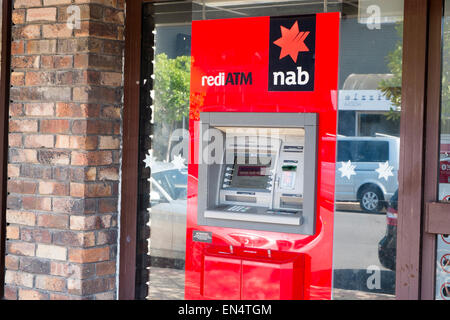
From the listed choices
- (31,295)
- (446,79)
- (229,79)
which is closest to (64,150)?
(31,295)

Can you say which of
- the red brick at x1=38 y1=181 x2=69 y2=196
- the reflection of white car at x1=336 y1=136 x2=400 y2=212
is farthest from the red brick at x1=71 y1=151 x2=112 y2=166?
the reflection of white car at x1=336 y1=136 x2=400 y2=212

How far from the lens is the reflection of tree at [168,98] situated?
3547 mm

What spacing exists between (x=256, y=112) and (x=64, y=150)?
1.15 metres

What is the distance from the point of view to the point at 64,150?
357 cm

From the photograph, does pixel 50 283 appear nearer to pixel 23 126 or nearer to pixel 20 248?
pixel 20 248

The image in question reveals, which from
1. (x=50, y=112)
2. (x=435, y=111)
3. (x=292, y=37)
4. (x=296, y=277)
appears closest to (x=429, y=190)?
(x=435, y=111)

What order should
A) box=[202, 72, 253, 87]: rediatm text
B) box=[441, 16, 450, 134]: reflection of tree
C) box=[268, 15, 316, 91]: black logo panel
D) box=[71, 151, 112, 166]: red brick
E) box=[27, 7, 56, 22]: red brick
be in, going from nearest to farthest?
box=[441, 16, 450, 134]: reflection of tree < box=[268, 15, 316, 91]: black logo panel < box=[202, 72, 253, 87]: rediatm text < box=[71, 151, 112, 166]: red brick < box=[27, 7, 56, 22]: red brick

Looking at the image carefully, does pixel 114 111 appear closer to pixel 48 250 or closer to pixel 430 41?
pixel 48 250

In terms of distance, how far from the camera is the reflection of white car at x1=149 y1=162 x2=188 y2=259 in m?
3.54

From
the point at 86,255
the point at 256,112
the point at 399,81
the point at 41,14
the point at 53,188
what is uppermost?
the point at 41,14

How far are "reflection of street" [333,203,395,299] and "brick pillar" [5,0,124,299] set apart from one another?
4.50 ft

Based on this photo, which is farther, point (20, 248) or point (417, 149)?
point (20, 248)

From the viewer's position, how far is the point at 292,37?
10.8ft

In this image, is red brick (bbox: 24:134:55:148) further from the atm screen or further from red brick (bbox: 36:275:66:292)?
the atm screen
